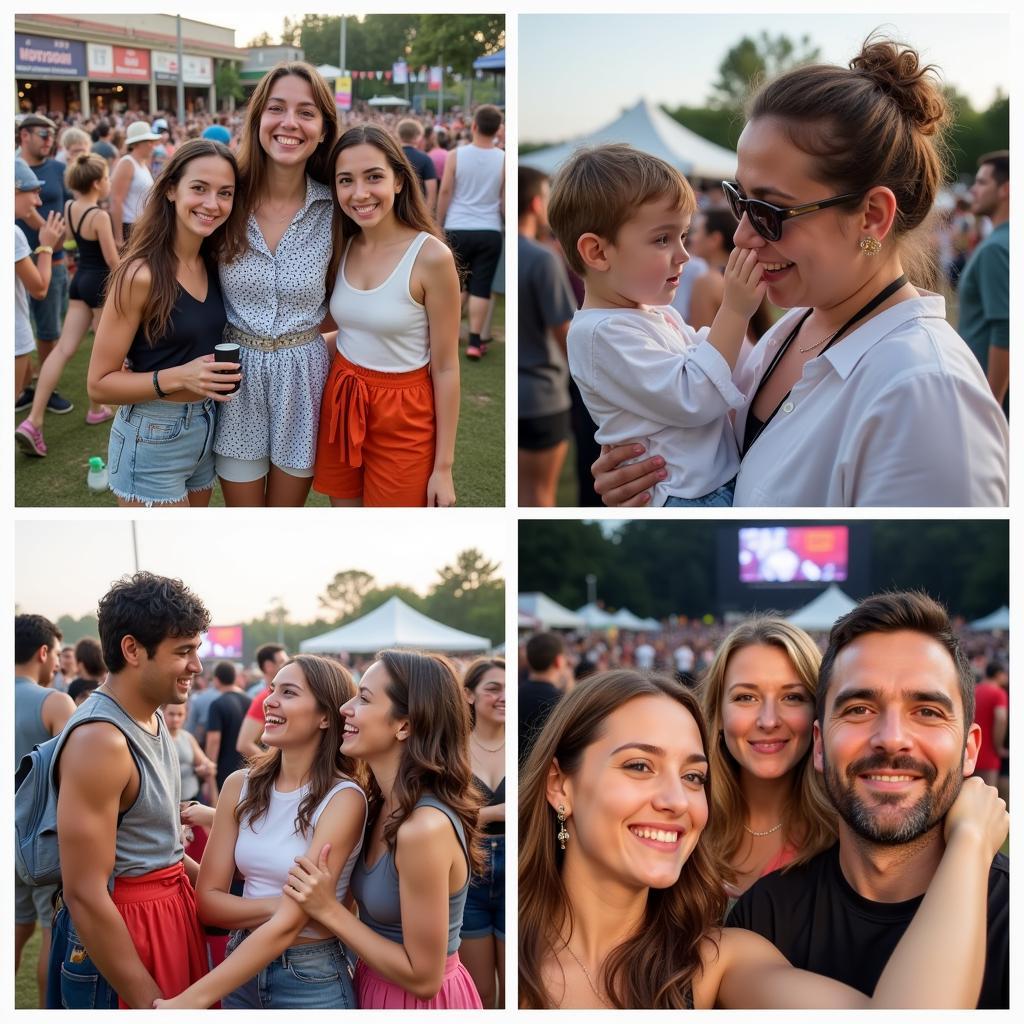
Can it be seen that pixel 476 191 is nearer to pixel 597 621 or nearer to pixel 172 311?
pixel 172 311

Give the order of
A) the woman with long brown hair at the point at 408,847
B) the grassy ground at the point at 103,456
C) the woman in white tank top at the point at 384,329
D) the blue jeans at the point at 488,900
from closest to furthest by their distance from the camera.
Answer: the woman with long brown hair at the point at 408,847, the woman in white tank top at the point at 384,329, the blue jeans at the point at 488,900, the grassy ground at the point at 103,456

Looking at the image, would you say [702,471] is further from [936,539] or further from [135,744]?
[936,539]

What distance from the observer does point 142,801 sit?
2.71m

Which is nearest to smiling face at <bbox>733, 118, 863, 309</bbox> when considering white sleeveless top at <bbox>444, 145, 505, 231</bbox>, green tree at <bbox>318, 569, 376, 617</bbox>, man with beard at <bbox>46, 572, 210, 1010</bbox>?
man with beard at <bbox>46, 572, 210, 1010</bbox>

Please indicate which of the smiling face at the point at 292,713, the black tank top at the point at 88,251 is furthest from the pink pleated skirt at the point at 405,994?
the black tank top at the point at 88,251

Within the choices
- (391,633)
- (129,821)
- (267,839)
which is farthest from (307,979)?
(391,633)

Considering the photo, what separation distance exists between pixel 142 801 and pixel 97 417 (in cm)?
391

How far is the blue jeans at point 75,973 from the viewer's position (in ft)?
9.33

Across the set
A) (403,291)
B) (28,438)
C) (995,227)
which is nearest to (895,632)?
(403,291)

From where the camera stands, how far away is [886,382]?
2051 millimetres

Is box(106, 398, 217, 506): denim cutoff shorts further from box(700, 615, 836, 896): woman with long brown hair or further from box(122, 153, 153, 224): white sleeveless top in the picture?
box(122, 153, 153, 224): white sleeveless top

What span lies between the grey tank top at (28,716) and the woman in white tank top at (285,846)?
1.51 metres

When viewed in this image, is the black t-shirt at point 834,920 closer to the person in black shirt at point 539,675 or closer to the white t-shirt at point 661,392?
the white t-shirt at point 661,392

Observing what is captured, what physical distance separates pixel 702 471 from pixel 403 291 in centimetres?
121
